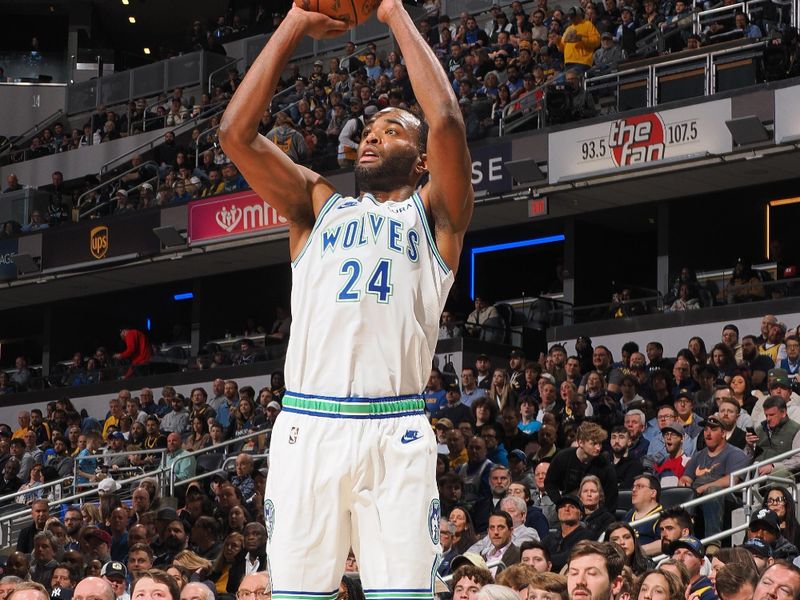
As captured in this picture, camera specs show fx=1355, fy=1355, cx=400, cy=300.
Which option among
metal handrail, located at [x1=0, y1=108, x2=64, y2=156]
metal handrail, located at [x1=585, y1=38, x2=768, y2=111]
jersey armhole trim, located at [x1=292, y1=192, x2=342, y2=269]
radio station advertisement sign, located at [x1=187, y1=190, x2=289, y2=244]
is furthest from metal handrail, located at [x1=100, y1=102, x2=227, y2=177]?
jersey armhole trim, located at [x1=292, y1=192, x2=342, y2=269]

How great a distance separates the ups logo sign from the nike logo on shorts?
1888 cm

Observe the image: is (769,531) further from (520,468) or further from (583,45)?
(583,45)

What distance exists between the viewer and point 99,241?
2250 centimetres

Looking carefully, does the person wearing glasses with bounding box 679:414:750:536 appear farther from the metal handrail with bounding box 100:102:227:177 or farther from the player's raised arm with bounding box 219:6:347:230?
the metal handrail with bounding box 100:102:227:177

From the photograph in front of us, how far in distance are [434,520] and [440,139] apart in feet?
3.88

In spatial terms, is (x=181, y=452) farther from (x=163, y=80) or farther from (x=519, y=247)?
(x=163, y=80)

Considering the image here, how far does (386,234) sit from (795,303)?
1275cm

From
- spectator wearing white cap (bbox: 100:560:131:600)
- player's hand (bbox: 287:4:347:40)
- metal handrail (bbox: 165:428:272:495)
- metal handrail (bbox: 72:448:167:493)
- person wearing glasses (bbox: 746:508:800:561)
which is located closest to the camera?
player's hand (bbox: 287:4:347:40)

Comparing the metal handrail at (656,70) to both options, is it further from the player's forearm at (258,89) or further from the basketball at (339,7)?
the player's forearm at (258,89)

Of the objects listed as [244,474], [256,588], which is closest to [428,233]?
[256,588]

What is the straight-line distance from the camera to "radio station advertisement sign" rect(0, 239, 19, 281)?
23453 mm

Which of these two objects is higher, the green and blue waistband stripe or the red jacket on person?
the red jacket on person

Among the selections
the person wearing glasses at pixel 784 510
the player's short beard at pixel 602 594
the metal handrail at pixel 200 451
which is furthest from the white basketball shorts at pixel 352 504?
the metal handrail at pixel 200 451

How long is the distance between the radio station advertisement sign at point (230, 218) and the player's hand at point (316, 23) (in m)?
15.5
